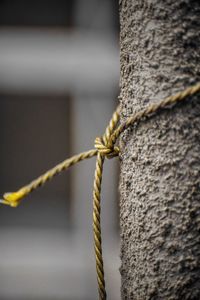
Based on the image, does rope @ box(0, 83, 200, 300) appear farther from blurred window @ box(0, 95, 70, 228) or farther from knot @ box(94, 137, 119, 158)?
blurred window @ box(0, 95, 70, 228)

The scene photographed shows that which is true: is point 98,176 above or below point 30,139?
below

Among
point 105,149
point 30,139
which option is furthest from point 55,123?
point 105,149

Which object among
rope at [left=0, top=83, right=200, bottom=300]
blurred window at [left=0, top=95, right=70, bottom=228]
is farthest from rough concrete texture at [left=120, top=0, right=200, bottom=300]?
blurred window at [left=0, top=95, right=70, bottom=228]

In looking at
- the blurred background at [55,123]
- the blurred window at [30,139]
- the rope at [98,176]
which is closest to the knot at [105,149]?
the rope at [98,176]

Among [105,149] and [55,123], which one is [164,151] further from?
[55,123]

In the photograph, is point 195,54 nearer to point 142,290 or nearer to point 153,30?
point 153,30
